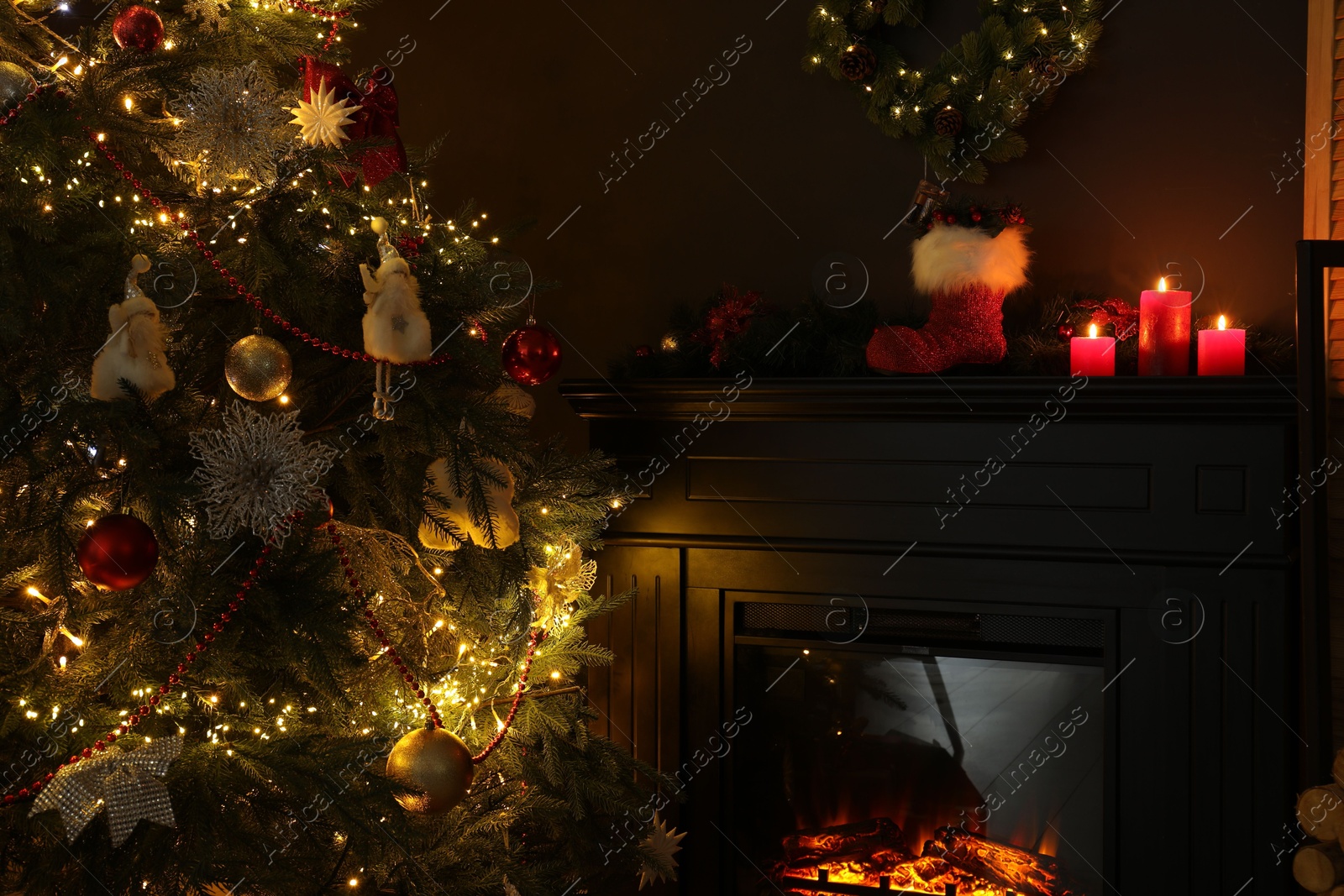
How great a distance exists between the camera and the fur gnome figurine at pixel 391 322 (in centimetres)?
125

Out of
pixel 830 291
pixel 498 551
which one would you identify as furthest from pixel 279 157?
pixel 830 291

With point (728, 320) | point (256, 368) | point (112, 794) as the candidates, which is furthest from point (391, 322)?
point (728, 320)

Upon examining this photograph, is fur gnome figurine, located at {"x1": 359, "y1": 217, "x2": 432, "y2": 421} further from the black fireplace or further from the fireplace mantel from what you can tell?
the black fireplace

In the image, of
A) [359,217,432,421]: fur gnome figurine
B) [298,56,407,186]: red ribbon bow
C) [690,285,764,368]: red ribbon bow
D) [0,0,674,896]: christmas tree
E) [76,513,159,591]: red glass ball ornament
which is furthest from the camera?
[690,285,764,368]: red ribbon bow

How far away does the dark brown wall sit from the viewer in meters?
2.00

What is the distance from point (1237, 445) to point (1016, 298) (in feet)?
1.83

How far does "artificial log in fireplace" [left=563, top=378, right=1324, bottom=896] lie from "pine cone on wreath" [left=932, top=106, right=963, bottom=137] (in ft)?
2.02

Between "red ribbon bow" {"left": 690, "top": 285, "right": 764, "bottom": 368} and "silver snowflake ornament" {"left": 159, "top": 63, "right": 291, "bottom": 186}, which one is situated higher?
"red ribbon bow" {"left": 690, "top": 285, "right": 764, "bottom": 368}

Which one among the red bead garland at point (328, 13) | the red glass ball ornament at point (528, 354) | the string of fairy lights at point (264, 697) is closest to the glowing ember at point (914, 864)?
the string of fairy lights at point (264, 697)

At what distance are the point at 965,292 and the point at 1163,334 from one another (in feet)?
1.17

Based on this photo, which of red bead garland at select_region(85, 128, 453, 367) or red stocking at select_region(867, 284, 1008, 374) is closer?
red bead garland at select_region(85, 128, 453, 367)

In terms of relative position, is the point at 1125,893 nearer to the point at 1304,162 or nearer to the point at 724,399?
the point at 724,399

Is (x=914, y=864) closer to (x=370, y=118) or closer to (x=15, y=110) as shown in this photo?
(x=370, y=118)

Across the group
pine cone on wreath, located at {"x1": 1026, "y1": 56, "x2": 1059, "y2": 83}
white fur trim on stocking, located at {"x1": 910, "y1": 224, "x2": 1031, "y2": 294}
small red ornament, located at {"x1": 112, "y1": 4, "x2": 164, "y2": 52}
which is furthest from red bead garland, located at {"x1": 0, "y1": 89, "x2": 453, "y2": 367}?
pine cone on wreath, located at {"x1": 1026, "y1": 56, "x2": 1059, "y2": 83}
